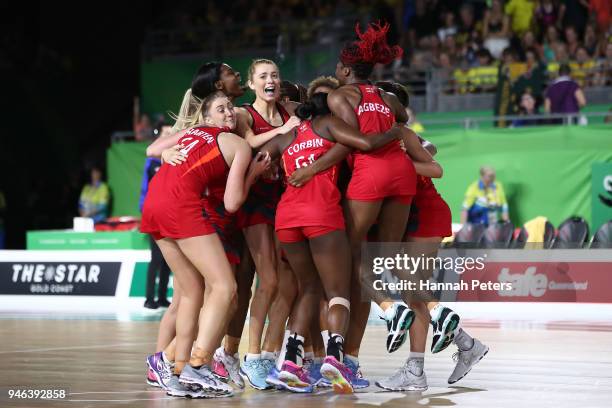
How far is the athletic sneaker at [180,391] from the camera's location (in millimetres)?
7074

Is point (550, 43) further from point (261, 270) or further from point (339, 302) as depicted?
point (339, 302)

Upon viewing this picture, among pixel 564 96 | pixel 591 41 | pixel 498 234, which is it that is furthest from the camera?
pixel 591 41

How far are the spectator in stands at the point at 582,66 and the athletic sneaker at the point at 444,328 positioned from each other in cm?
1113

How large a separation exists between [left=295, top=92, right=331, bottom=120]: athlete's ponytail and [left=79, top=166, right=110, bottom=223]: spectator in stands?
12586mm

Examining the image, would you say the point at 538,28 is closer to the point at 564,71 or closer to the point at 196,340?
the point at 564,71

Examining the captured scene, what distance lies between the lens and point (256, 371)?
762 centimetres

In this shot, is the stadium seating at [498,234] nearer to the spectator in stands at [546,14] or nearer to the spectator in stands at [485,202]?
the spectator in stands at [485,202]

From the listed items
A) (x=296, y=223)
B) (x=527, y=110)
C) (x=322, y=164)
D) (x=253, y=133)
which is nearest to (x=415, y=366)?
(x=296, y=223)

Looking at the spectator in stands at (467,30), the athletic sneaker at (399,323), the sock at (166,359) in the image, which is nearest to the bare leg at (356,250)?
the athletic sneaker at (399,323)

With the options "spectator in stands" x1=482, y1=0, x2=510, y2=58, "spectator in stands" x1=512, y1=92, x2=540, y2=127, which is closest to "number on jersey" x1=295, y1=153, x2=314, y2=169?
"spectator in stands" x1=512, y1=92, x2=540, y2=127

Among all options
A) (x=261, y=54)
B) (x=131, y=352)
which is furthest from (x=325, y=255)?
(x=261, y=54)

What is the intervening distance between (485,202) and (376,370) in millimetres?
7755

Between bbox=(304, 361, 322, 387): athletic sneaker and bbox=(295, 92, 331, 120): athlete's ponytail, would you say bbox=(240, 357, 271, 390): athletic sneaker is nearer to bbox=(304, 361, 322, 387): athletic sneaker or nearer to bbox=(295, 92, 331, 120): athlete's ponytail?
bbox=(304, 361, 322, 387): athletic sneaker

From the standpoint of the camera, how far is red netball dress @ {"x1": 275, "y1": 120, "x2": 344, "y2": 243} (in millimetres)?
7145
